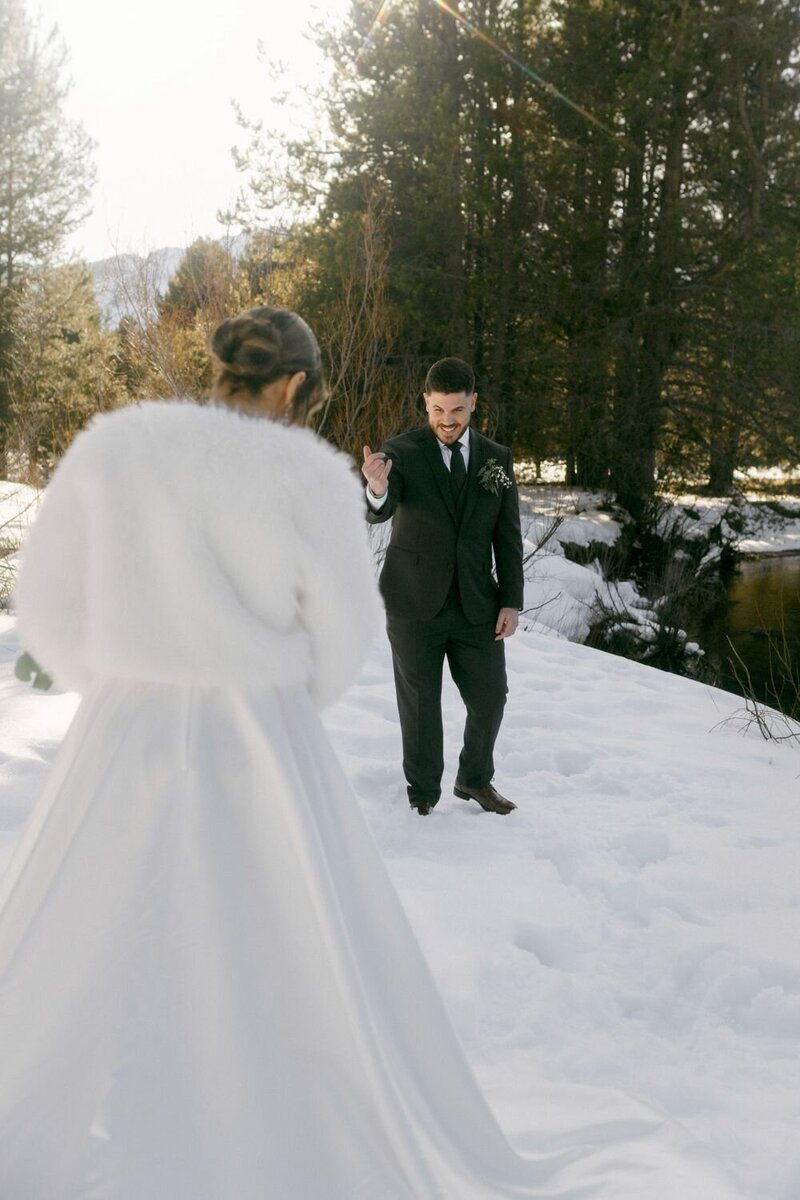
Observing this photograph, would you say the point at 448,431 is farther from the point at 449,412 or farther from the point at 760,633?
the point at 760,633

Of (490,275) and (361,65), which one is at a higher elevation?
(361,65)

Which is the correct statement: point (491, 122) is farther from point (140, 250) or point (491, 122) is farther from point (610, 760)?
point (610, 760)

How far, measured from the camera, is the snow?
7.73 ft

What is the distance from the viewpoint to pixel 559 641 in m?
8.09

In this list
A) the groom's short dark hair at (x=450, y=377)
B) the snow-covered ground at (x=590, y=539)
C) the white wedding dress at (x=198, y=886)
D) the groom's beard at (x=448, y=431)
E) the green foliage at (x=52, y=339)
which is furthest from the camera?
the green foliage at (x=52, y=339)

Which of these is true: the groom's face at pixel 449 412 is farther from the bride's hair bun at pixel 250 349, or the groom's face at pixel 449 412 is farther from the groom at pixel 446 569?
the bride's hair bun at pixel 250 349

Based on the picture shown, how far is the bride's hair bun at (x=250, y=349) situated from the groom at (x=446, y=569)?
208 cm

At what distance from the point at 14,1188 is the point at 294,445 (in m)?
1.37

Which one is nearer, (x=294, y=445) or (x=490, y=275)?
(x=294, y=445)

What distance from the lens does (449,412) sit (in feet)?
13.3

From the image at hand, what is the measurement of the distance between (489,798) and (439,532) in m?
1.22

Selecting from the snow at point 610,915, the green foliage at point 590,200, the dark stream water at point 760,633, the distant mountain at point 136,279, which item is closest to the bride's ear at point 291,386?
the snow at point 610,915

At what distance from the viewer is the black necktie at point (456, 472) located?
13.5ft

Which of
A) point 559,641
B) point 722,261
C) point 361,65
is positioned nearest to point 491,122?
point 361,65
